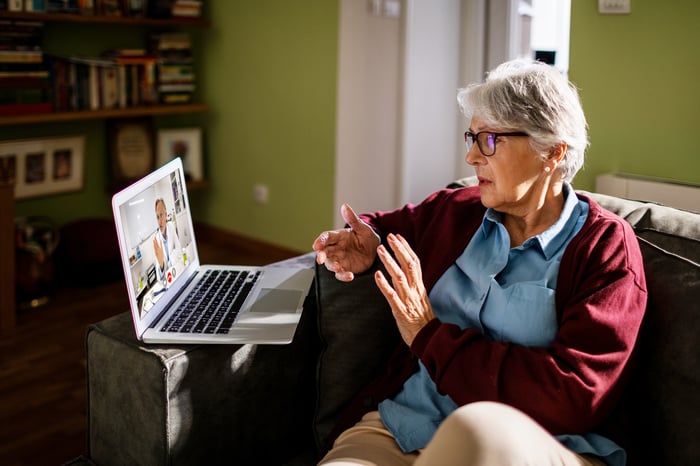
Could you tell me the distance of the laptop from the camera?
1420mm

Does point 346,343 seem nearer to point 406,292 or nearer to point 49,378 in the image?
point 406,292

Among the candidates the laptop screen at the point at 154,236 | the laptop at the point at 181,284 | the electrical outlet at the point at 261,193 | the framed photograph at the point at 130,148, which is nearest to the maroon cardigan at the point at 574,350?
the laptop at the point at 181,284

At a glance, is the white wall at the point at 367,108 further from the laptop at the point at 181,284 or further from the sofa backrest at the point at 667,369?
the sofa backrest at the point at 667,369

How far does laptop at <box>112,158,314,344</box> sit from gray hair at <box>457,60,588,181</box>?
22.5 inches

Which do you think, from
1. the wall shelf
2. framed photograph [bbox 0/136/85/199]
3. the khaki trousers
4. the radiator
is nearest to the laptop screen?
the khaki trousers

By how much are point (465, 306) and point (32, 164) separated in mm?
2904

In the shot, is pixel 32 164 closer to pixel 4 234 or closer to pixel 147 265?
pixel 4 234

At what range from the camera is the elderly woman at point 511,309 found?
1252mm

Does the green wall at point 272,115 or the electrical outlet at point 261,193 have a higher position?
the green wall at point 272,115

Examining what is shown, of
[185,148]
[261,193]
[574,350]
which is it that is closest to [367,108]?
[261,193]

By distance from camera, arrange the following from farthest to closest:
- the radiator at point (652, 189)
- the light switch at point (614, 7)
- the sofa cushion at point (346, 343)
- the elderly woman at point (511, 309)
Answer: the light switch at point (614, 7) → the radiator at point (652, 189) → the sofa cushion at point (346, 343) → the elderly woman at point (511, 309)

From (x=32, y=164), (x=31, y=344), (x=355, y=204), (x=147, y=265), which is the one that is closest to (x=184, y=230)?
(x=147, y=265)

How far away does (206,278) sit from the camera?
70.5 inches

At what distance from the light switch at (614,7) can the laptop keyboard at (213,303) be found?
153cm
